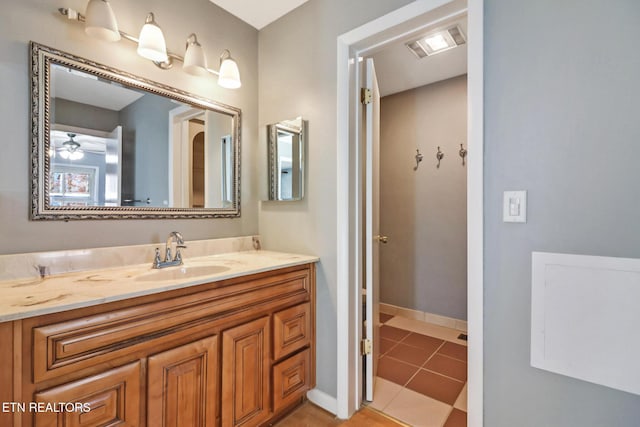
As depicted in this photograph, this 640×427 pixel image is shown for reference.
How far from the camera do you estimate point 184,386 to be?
1103 mm

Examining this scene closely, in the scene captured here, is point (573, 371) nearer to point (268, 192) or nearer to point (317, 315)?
point (317, 315)

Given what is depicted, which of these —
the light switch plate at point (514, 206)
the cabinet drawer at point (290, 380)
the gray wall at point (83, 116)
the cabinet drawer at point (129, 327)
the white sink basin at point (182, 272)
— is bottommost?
the cabinet drawer at point (290, 380)

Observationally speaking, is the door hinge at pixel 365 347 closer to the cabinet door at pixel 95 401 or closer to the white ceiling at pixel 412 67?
the cabinet door at pixel 95 401

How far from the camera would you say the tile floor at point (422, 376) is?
5.31 ft

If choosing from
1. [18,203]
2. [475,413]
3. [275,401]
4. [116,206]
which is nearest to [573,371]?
[475,413]

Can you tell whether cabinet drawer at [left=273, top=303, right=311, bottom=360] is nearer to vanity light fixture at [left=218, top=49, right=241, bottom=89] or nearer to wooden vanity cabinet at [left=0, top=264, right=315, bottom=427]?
wooden vanity cabinet at [left=0, top=264, right=315, bottom=427]

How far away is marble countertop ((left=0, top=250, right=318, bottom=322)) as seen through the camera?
2.71 ft

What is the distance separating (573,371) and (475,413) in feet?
1.36

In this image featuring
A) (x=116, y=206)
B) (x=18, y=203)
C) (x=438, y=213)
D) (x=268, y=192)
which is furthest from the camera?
(x=438, y=213)

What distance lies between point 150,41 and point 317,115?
0.93 metres

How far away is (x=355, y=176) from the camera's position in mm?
1677

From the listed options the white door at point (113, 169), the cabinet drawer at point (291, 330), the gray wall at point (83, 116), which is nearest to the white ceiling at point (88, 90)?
the gray wall at point (83, 116)

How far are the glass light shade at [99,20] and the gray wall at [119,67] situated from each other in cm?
11

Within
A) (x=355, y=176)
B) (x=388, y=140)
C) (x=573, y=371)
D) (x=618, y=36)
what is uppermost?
(x=388, y=140)
